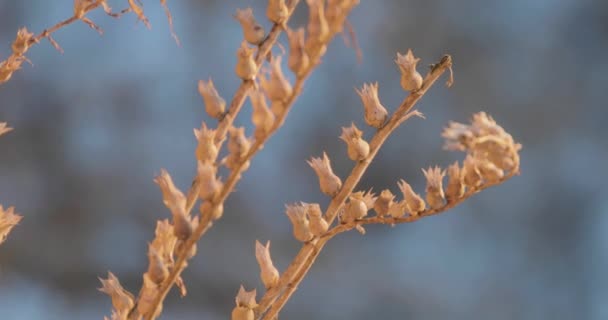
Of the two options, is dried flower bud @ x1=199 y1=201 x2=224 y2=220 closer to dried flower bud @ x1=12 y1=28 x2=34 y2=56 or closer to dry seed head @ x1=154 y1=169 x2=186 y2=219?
dry seed head @ x1=154 y1=169 x2=186 y2=219

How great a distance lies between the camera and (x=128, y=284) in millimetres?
931

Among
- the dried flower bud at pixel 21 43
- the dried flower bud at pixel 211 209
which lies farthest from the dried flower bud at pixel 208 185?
the dried flower bud at pixel 21 43

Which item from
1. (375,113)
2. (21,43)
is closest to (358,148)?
(375,113)

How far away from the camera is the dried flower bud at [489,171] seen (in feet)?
0.79

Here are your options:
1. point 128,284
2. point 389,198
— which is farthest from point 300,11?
point 389,198

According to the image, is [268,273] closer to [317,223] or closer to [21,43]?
[317,223]

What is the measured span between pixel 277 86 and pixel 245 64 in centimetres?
3

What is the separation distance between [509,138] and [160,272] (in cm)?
11

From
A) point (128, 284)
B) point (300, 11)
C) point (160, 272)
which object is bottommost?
point (160, 272)

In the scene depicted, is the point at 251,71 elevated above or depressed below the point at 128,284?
below

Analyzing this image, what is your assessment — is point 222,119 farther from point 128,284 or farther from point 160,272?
point 128,284

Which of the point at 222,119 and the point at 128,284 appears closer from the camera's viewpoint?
the point at 222,119

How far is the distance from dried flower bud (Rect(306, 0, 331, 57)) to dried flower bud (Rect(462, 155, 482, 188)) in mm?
78

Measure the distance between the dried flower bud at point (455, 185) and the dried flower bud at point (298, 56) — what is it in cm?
8
